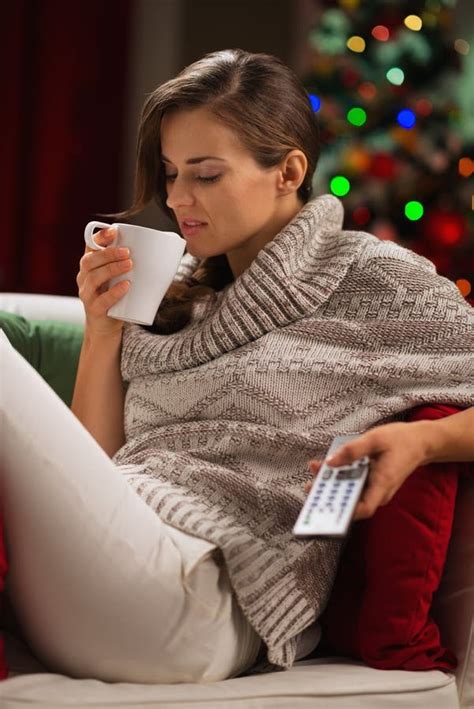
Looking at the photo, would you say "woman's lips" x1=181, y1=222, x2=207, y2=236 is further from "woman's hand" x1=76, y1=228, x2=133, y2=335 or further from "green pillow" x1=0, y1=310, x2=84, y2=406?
"green pillow" x1=0, y1=310, x2=84, y2=406

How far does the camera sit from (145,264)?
133 cm

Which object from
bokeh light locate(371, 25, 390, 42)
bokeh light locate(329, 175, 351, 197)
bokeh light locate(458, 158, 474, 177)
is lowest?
bokeh light locate(329, 175, 351, 197)

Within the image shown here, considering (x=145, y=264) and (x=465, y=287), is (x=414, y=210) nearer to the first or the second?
(x=465, y=287)

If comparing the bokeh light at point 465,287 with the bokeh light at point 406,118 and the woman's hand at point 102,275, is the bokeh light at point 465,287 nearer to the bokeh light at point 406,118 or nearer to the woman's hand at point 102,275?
the bokeh light at point 406,118

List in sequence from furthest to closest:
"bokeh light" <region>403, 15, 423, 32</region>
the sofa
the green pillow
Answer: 1. "bokeh light" <region>403, 15, 423, 32</region>
2. the green pillow
3. the sofa

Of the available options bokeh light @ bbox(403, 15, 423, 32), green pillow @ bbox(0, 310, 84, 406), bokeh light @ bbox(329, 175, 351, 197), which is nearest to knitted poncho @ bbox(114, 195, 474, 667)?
green pillow @ bbox(0, 310, 84, 406)

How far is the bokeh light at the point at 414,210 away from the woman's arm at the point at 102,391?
6.38ft

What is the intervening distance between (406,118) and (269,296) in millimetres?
2048

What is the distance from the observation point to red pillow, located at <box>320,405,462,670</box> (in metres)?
1.18

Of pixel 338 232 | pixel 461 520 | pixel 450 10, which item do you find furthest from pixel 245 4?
pixel 461 520

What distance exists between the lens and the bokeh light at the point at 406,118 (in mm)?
3244

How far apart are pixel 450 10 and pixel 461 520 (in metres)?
2.45

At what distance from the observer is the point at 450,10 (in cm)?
329

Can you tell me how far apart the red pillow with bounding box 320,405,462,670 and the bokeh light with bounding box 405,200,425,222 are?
84.0 inches
